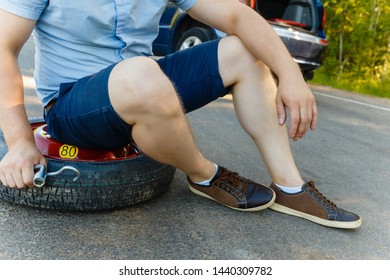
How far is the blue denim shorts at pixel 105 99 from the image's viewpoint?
1.65 m

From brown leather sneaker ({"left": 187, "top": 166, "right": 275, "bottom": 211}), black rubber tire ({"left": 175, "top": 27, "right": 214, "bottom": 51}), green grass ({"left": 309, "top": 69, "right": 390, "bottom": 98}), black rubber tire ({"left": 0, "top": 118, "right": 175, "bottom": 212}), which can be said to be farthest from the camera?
green grass ({"left": 309, "top": 69, "right": 390, "bottom": 98})

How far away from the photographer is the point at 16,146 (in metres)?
1.60

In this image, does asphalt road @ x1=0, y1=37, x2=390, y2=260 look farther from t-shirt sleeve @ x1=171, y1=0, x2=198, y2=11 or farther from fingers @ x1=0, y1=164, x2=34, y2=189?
t-shirt sleeve @ x1=171, y1=0, x2=198, y2=11

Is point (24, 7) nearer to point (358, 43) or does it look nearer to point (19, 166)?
point (19, 166)

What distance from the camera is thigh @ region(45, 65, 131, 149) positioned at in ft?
5.36

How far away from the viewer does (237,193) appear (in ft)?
6.48

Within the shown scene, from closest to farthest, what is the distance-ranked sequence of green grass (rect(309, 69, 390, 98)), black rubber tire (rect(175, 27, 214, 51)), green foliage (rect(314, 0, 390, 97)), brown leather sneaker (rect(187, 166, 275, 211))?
brown leather sneaker (rect(187, 166, 275, 211)) → black rubber tire (rect(175, 27, 214, 51)) → green grass (rect(309, 69, 390, 98)) → green foliage (rect(314, 0, 390, 97))

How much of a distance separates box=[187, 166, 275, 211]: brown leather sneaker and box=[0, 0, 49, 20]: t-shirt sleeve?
97 cm

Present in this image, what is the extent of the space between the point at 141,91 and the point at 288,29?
4.19 meters

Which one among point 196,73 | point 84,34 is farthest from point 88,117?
point 196,73

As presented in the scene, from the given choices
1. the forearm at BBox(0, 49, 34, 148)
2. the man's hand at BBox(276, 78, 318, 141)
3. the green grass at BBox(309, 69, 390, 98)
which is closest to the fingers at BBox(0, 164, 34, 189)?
the forearm at BBox(0, 49, 34, 148)

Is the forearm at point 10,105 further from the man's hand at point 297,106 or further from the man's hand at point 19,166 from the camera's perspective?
the man's hand at point 297,106

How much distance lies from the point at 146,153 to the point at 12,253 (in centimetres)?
57
